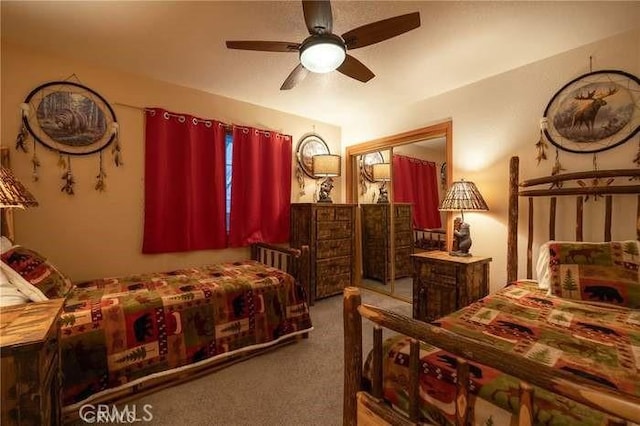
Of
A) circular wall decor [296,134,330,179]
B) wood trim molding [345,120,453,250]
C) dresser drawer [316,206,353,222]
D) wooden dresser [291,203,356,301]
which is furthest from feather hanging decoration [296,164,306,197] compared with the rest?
wood trim molding [345,120,453,250]

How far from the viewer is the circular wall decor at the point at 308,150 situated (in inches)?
149

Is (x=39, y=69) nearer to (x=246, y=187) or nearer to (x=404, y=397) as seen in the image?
(x=246, y=187)

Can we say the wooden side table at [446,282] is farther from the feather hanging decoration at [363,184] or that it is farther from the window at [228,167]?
the window at [228,167]

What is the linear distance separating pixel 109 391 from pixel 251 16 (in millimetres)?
2422

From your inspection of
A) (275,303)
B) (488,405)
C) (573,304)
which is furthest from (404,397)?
(275,303)

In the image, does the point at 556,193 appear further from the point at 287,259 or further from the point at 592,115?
the point at 287,259

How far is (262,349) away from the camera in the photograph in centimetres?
231

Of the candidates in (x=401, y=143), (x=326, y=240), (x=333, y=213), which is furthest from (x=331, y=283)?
(x=401, y=143)

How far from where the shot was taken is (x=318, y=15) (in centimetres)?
145

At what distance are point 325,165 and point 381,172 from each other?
75 centimetres

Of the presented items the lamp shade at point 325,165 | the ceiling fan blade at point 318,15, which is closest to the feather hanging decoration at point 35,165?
the ceiling fan blade at point 318,15

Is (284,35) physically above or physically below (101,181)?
above

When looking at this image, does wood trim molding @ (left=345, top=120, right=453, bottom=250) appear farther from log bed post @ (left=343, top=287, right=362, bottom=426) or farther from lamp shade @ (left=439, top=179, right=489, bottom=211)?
log bed post @ (left=343, top=287, right=362, bottom=426)

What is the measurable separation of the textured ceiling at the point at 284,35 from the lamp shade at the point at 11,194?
1.23 meters
